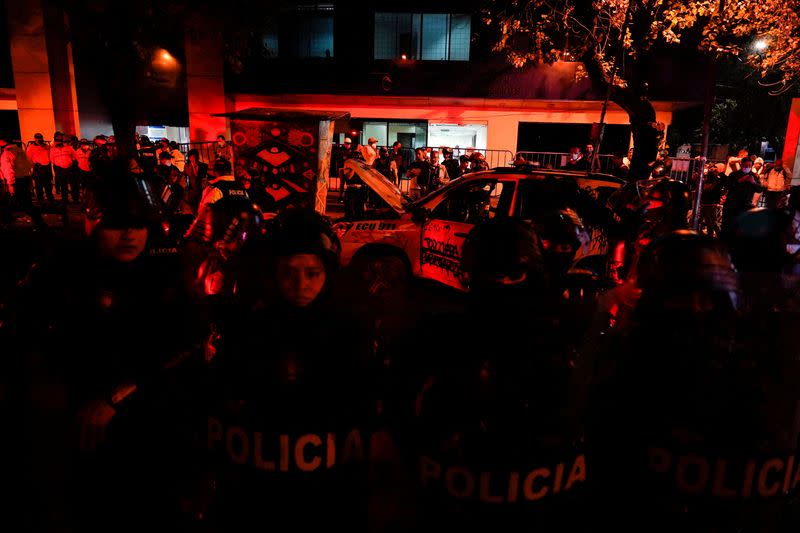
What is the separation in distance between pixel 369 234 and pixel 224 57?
16147mm

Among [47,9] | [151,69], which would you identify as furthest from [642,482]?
[47,9]

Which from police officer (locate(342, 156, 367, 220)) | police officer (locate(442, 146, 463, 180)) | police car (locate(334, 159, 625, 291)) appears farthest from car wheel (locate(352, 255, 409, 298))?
police officer (locate(442, 146, 463, 180))

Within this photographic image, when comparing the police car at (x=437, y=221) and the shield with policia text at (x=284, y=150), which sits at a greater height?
the shield with policia text at (x=284, y=150)

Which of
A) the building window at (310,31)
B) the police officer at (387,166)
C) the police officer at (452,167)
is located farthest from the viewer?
the building window at (310,31)

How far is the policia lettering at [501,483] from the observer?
2.41 m

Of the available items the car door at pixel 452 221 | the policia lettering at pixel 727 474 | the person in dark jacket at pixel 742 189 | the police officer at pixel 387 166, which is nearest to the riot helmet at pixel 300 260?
the policia lettering at pixel 727 474

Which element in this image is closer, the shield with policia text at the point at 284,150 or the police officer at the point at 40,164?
the shield with policia text at the point at 284,150

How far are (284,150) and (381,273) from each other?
7.95 ft

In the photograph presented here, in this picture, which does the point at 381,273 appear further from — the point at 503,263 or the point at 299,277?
the point at 503,263

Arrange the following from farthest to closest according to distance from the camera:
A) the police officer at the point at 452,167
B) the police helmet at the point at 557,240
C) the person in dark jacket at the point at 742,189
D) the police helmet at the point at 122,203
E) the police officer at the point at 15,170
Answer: the police officer at the point at 452,167 → the police officer at the point at 15,170 → the person in dark jacket at the point at 742,189 → the police helmet at the point at 557,240 → the police helmet at the point at 122,203

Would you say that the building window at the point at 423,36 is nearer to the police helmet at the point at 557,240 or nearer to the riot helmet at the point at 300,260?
the police helmet at the point at 557,240

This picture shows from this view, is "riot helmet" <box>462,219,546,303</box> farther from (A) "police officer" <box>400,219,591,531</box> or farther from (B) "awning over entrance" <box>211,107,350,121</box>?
(B) "awning over entrance" <box>211,107,350,121</box>

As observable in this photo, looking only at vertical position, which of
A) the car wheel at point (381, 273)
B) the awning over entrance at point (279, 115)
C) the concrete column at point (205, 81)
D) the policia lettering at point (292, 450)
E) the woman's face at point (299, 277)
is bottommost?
the car wheel at point (381, 273)

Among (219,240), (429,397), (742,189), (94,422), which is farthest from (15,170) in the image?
(742,189)
